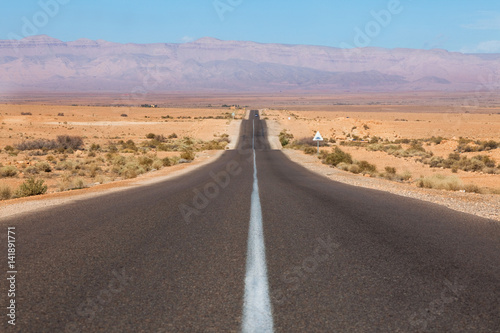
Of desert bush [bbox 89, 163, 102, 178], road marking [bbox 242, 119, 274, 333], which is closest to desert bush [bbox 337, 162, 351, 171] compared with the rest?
desert bush [bbox 89, 163, 102, 178]

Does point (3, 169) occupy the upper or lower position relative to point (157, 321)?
lower

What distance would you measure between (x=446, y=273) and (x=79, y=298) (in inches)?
161

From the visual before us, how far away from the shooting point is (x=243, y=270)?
531cm

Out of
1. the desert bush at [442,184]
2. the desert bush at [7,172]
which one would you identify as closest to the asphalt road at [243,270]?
the desert bush at [442,184]

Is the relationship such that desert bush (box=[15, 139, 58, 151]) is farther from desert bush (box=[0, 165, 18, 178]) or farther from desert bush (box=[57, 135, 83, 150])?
desert bush (box=[0, 165, 18, 178])

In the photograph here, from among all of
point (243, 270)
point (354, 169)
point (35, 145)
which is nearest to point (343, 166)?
point (354, 169)

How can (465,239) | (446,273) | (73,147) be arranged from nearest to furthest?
(446,273), (465,239), (73,147)

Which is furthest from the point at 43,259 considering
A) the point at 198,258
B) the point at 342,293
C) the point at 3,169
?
the point at 3,169

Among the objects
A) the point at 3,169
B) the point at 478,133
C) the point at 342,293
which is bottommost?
the point at 478,133

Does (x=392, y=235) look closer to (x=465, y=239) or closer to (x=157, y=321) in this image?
(x=465, y=239)

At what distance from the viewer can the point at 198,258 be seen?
230 inches

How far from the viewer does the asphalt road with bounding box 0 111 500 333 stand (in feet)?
12.9

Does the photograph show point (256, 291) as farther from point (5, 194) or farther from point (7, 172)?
point (7, 172)

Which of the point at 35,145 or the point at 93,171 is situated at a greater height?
the point at 93,171
